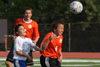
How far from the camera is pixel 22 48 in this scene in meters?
6.38

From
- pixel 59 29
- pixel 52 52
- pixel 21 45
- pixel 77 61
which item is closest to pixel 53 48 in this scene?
pixel 52 52

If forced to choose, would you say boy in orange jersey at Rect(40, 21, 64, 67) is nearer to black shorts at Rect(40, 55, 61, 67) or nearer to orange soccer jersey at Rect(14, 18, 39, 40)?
black shorts at Rect(40, 55, 61, 67)

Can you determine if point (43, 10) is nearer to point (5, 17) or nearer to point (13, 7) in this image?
point (13, 7)

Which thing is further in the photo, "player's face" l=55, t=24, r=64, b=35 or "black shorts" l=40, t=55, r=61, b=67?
"black shorts" l=40, t=55, r=61, b=67

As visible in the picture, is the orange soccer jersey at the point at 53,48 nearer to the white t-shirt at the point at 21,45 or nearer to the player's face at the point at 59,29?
the player's face at the point at 59,29

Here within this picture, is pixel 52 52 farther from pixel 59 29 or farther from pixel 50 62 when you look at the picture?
pixel 59 29

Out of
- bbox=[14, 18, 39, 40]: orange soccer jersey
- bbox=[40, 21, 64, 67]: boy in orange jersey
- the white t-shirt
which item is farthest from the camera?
bbox=[14, 18, 39, 40]: orange soccer jersey

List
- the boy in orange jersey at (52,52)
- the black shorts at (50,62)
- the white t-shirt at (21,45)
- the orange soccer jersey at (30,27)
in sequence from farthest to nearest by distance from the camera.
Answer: the orange soccer jersey at (30,27)
the black shorts at (50,62)
the boy in orange jersey at (52,52)
the white t-shirt at (21,45)

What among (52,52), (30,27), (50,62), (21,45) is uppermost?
(30,27)

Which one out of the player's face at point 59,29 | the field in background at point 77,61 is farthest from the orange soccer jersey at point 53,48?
the field in background at point 77,61

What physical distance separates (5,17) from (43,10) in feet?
30.2

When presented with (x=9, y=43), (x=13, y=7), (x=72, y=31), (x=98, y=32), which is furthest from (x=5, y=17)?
(x=13, y=7)

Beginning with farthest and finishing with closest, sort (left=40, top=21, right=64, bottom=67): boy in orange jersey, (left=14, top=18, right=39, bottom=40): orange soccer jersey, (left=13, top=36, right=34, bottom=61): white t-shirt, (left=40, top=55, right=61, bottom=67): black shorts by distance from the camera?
1. (left=14, top=18, right=39, bottom=40): orange soccer jersey
2. (left=40, top=55, right=61, bottom=67): black shorts
3. (left=40, top=21, right=64, bottom=67): boy in orange jersey
4. (left=13, top=36, right=34, bottom=61): white t-shirt

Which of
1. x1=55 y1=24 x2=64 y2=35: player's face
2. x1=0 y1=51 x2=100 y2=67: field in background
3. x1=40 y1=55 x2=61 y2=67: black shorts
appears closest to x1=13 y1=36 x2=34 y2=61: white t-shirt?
x1=55 y1=24 x2=64 y2=35: player's face
